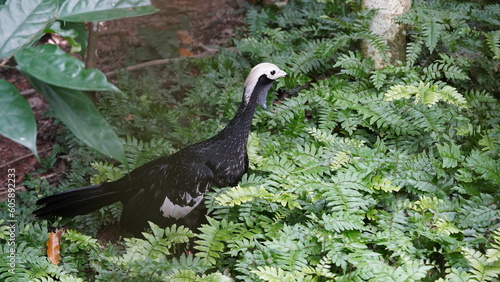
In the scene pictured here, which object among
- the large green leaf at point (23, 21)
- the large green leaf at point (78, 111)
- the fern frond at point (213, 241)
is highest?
the large green leaf at point (23, 21)

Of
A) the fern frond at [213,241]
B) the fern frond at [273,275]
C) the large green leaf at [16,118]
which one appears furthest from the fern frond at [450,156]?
the large green leaf at [16,118]

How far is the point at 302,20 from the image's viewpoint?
21.6 ft

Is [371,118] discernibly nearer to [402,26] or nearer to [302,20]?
[402,26]

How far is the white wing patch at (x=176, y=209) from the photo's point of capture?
383 cm

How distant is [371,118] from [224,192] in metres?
1.54

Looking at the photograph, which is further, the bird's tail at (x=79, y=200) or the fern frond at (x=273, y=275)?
the bird's tail at (x=79, y=200)

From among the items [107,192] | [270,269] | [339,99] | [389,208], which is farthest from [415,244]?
[107,192]

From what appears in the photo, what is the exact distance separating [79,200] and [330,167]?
6.21 ft

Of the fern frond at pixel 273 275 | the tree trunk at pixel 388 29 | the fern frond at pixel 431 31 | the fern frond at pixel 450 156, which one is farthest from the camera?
the tree trunk at pixel 388 29

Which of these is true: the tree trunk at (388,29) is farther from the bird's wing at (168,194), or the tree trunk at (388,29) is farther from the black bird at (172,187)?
the bird's wing at (168,194)

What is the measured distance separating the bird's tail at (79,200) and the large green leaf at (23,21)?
2.27 meters

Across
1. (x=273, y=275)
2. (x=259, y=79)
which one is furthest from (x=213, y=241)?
(x=259, y=79)

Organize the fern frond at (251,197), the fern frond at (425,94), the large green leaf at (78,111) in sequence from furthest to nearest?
1. the fern frond at (425,94)
2. the fern frond at (251,197)
3. the large green leaf at (78,111)

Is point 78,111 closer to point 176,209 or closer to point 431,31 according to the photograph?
point 176,209
